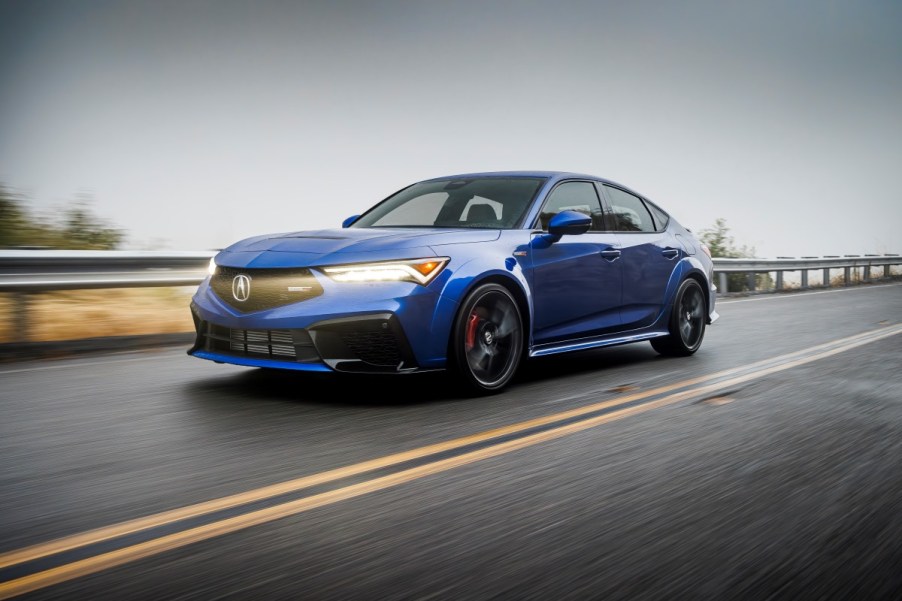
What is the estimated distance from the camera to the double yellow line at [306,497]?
116 inches

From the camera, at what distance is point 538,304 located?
672 cm

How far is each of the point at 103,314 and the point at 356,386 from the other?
506 centimetres

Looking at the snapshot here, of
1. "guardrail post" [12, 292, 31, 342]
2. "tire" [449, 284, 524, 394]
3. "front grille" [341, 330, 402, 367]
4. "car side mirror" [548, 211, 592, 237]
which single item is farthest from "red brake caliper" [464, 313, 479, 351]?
"guardrail post" [12, 292, 31, 342]

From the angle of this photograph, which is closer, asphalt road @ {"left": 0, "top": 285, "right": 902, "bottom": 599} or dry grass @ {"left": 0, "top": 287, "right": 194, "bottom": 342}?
asphalt road @ {"left": 0, "top": 285, "right": 902, "bottom": 599}

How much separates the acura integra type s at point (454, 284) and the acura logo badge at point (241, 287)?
11 mm

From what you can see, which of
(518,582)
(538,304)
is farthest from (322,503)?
(538,304)

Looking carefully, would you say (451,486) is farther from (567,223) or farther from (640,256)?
(640,256)

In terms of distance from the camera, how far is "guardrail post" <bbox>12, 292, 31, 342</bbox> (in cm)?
864

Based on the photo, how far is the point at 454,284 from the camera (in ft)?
19.4

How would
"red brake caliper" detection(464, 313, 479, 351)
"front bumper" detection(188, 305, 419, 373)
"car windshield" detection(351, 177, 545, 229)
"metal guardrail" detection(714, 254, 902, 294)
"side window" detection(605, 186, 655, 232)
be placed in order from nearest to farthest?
"front bumper" detection(188, 305, 419, 373), "red brake caliper" detection(464, 313, 479, 351), "car windshield" detection(351, 177, 545, 229), "side window" detection(605, 186, 655, 232), "metal guardrail" detection(714, 254, 902, 294)

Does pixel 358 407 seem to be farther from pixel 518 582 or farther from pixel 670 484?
pixel 518 582

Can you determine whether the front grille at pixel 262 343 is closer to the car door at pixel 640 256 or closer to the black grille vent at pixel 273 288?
the black grille vent at pixel 273 288

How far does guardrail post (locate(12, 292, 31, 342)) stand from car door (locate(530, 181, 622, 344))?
192 inches

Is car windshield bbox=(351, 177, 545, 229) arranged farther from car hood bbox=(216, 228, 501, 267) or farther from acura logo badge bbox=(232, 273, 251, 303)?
acura logo badge bbox=(232, 273, 251, 303)
